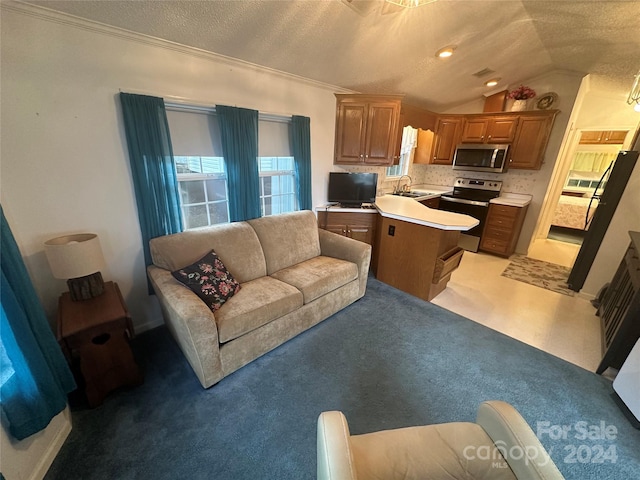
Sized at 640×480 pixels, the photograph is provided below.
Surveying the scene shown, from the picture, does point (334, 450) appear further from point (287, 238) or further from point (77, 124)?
point (77, 124)

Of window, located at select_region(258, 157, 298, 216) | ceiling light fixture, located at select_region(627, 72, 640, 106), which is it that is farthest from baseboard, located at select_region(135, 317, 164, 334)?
ceiling light fixture, located at select_region(627, 72, 640, 106)

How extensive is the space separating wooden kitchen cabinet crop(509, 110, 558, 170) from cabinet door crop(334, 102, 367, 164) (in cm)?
265

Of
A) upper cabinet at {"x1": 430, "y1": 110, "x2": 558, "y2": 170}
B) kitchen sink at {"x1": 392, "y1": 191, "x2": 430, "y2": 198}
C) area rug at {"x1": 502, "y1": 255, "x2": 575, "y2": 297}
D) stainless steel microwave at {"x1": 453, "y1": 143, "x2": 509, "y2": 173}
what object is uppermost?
upper cabinet at {"x1": 430, "y1": 110, "x2": 558, "y2": 170}

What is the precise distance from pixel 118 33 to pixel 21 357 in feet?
6.72

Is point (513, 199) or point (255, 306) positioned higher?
point (513, 199)

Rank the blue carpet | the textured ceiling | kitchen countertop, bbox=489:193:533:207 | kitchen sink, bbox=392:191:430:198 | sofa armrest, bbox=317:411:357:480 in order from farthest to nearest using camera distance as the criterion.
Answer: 1. kitchen sink, bbox=392:191:430:198
2. kitchen countertop, bbox=489:193:533:207
3. the textured ceiling
4. the blue carpet
5. sofa armrest, bbox=317:411:357:480

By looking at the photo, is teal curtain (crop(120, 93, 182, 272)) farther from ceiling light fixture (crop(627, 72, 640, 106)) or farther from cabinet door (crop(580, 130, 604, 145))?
cabinet door (crop(580, 130, 604, 145))

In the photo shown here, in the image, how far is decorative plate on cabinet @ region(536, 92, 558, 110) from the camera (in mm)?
3809

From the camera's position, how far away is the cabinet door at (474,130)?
4314mm

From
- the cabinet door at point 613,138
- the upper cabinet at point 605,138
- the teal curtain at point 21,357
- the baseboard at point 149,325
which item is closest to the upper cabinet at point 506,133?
the upper cabinet at point 605,138

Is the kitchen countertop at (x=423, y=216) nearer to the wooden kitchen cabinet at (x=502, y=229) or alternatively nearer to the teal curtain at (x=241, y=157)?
the teal curtain at (x=241, y=157)

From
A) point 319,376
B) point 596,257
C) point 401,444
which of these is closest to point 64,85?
point 319,376

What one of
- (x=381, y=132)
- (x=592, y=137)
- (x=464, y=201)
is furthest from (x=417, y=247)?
(x=592, y=137)

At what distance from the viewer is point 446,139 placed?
184 inches
